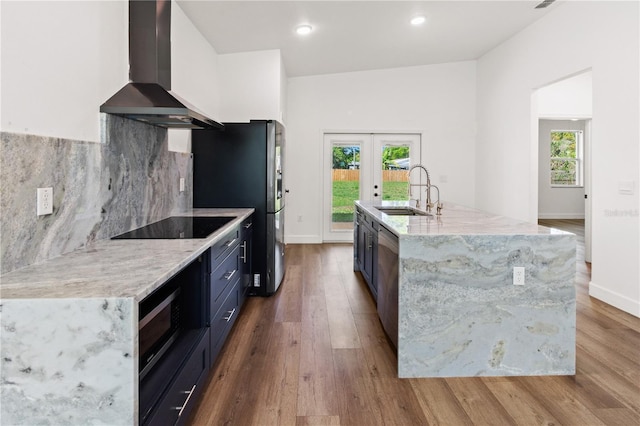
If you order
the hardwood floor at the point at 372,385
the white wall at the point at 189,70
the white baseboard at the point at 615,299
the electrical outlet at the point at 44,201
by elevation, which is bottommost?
the hardwood floor at the point at 372,385

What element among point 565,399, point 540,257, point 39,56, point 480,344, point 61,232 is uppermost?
point 39,56

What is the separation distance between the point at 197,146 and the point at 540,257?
306 centimetres

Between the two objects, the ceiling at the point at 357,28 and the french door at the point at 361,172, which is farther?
the french door at the point at 361,172

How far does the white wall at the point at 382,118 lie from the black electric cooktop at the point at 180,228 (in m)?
3.97

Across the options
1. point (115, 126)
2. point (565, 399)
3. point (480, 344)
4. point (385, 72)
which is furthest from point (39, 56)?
point (385, 72)

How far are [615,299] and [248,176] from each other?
3582mm

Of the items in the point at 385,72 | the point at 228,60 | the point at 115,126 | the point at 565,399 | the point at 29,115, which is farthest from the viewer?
the point at 385,72

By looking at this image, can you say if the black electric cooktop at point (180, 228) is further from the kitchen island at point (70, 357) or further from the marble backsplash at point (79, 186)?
the kitchen island at point (70, 357)

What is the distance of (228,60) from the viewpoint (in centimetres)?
530

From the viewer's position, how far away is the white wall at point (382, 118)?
6949 mm

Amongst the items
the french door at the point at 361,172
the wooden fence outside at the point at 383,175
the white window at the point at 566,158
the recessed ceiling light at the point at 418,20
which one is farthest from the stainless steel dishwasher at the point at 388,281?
the white window at the point at 566,158

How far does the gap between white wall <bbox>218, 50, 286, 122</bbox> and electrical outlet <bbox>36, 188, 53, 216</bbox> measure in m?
3.78

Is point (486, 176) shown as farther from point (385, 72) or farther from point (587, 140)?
point (385, 72)

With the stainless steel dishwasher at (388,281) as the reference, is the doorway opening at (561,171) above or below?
above
